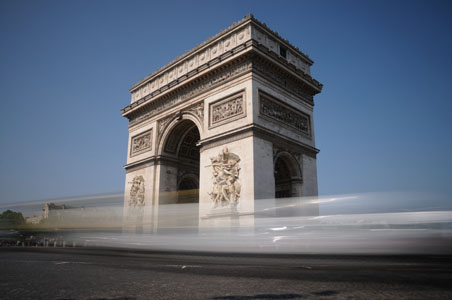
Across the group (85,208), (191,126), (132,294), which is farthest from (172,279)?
(191,126)

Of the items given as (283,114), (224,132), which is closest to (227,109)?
(224,132)

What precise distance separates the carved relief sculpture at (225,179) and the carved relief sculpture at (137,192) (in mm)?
5271

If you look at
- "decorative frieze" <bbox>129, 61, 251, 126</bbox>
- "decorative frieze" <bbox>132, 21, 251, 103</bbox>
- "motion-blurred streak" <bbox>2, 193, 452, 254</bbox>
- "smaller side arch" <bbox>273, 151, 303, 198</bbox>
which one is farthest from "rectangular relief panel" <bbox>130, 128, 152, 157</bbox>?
"motion-blurred streak" <bbox>2, 193, 452, 254</bbox>

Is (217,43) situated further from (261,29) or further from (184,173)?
(184,173)

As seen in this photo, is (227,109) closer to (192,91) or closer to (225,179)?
(192,91)

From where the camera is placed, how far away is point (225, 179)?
40.8 ft

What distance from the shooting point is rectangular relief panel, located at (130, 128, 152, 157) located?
17438mm

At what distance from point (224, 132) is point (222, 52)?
3818 mm

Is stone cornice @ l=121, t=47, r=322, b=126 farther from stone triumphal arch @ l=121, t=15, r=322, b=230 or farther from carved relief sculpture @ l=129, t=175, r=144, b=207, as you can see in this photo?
carved relief sculpture @ l=129, t=175, r=144, b=207

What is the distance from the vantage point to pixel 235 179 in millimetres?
12188

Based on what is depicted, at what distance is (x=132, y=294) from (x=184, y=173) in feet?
52.3

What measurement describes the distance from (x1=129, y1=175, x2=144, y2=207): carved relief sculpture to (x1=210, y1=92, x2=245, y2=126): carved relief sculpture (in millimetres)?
5675

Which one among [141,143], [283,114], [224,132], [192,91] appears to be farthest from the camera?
[141,143]

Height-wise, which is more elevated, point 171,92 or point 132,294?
point 171,92
